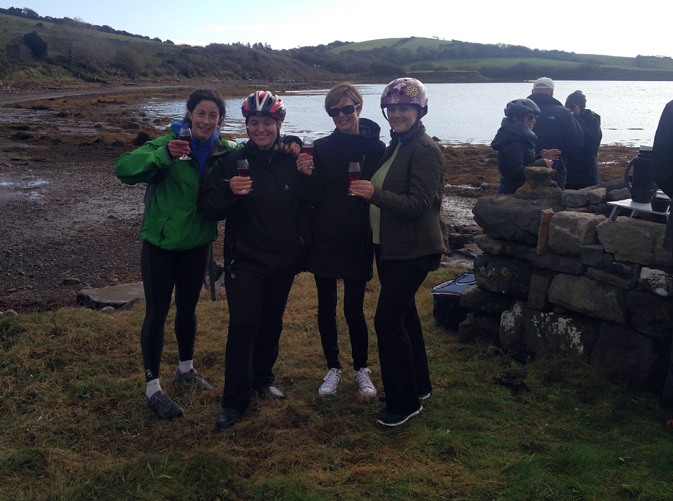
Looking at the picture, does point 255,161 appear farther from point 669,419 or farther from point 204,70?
point 204,70

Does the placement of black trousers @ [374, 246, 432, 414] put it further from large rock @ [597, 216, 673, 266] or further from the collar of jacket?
large rock @ [597, 216, 673, 266]

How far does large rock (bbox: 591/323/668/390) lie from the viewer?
4016 mm

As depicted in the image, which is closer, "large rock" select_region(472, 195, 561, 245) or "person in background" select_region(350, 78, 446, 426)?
"person in background" select_region(350, 78, 446, 426)

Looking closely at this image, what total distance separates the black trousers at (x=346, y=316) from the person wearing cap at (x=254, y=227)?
42 cm

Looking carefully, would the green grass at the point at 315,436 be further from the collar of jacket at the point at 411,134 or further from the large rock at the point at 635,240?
the collar of jacket at the point at 411,134

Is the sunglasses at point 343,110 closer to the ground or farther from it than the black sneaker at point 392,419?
farther from it

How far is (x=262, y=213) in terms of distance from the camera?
144 inches

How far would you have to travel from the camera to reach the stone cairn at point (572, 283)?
4.00 metres

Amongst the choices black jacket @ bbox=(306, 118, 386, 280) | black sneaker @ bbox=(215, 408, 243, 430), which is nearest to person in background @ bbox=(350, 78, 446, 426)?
black jacket @ bbox=(306, 118, 386, 280)

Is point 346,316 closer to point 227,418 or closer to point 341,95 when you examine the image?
point 227,418

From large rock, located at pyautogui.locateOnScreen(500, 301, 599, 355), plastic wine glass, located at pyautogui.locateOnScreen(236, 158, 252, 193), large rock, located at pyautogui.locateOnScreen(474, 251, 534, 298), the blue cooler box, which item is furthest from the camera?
the blue cooler box

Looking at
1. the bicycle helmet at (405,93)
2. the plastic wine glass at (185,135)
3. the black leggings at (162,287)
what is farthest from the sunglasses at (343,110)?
the black leggings at (162,287)

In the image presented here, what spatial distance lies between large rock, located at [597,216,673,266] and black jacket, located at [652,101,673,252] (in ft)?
1.52

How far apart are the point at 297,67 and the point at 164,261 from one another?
111218 millimetres
